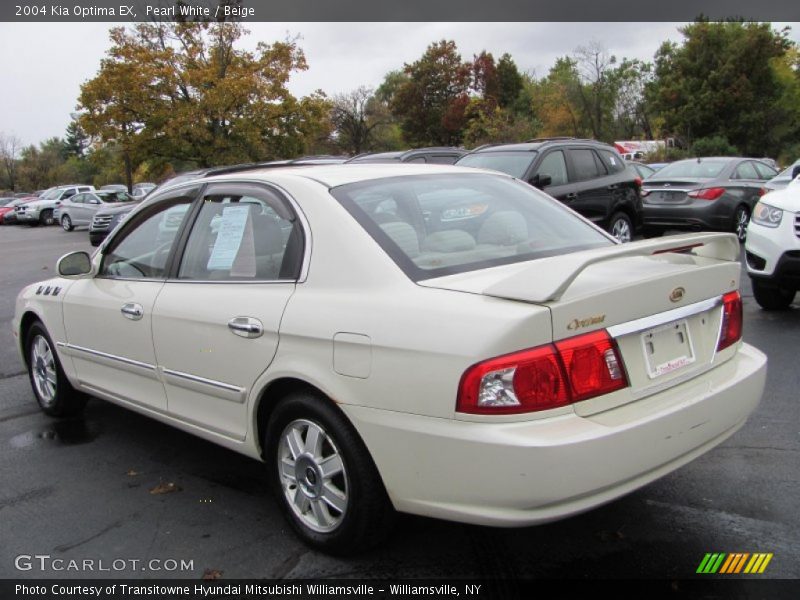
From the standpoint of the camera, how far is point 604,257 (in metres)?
2.65

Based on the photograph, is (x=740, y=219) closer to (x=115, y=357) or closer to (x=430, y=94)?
(x=115, y=357)

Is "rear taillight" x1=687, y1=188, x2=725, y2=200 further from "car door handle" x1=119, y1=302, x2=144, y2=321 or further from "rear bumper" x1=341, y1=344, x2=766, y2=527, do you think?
"car door handle" x1=119, y1=302, x2=144, y2=321

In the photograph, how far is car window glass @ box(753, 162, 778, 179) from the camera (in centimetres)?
1355

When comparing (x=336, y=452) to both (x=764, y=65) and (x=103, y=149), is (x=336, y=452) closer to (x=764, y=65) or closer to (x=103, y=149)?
(x=103, y=149)

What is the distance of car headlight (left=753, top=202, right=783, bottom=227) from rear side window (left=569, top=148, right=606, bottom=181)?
3.60m

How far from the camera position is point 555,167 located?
1031 centimetres

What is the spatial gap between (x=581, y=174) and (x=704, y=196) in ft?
9.29

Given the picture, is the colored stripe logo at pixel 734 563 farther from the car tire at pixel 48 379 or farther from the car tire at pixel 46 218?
the car tire at pixel 46 218

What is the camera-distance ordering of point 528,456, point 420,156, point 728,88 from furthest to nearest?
point 728,88, point 420,156, point 528,456

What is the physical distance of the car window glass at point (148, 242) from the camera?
159 inches

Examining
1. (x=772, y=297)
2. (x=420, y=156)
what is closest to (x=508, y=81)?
(x=420, y=156)

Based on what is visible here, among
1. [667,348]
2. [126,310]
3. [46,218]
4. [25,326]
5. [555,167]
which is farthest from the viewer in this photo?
[46,218]

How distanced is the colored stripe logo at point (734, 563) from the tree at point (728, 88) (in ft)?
142

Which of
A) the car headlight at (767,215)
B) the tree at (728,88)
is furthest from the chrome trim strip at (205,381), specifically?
the tree at (728,88)
